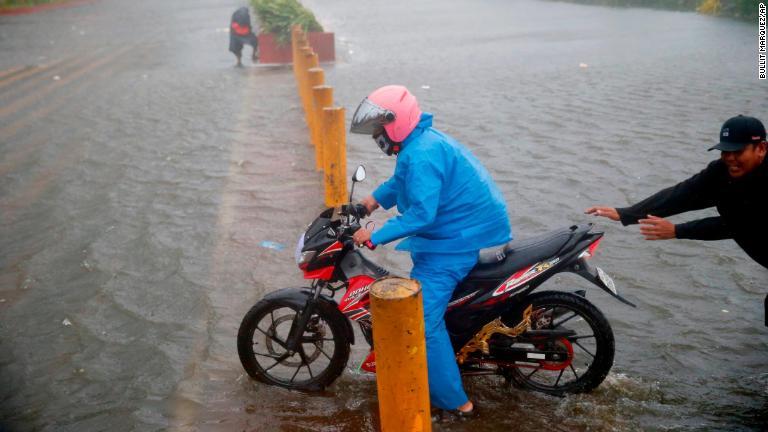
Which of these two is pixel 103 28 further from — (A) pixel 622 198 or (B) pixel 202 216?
(A) pixel 622 198

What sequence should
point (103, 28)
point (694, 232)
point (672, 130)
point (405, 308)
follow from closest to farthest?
point (405, 308) < point (694, 232) < point (672, 130) < point (103, 28)

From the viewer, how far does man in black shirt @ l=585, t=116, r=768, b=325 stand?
3.48 metres

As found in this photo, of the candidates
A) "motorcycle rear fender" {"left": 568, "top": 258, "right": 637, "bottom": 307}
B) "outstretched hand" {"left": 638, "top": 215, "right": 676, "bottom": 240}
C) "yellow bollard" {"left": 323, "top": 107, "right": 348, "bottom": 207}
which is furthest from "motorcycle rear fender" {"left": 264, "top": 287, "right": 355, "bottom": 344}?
"yellow bollard" {"left": 323, "top": 107, "right": 348, "bottom": 207}

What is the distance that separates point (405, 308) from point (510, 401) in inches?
58.2

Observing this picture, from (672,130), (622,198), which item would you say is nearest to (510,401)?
(622,198)

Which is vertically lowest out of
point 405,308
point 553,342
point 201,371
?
point 201,371

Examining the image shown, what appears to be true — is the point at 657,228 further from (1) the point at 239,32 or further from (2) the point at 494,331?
(1) the point at 239,32

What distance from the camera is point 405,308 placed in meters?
2.73

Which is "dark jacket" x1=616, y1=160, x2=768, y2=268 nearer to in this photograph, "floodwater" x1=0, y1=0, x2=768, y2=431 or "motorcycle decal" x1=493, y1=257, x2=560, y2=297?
"motorcycle decal" x1=493, y1=257, x2=560, y2=297

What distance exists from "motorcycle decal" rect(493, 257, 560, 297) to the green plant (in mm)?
12570

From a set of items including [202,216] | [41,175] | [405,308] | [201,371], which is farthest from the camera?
[41,175]

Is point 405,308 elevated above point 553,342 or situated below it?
above

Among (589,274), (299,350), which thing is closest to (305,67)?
(299,350)

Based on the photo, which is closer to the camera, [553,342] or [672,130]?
[553,342]
